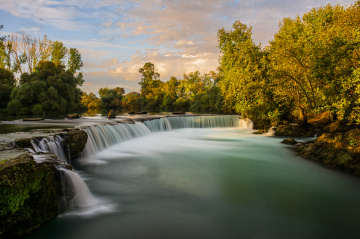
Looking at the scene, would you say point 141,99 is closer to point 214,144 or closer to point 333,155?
point 214,144

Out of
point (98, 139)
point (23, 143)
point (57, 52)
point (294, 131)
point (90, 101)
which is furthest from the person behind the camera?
point (90, 101)

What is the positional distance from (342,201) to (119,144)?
36.6 feet

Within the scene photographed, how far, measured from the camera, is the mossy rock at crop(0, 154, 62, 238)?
3.95 meters

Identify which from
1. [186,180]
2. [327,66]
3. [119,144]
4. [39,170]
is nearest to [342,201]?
[186,180]

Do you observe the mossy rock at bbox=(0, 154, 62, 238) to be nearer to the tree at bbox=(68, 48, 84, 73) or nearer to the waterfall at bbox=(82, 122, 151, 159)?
the waterfall at bbox=(82, 122, 151, 159)

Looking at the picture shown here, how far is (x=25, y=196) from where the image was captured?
4.19m

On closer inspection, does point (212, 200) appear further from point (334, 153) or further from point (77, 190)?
point (334, 153)

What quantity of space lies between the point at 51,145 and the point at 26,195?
182 inches

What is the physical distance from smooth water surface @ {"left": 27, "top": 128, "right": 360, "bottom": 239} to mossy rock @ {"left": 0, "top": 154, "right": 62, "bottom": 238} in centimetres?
29

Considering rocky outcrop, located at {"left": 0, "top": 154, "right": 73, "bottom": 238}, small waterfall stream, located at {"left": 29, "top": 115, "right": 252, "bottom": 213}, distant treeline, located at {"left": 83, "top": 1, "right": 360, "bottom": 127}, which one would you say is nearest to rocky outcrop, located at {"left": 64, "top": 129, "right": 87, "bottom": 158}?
small waterfall stream, located at {"left": 29, "top": 115, "right": 252, "bottom": 213}

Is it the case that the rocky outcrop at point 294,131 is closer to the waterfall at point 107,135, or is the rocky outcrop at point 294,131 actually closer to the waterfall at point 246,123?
the waterfall at point 246,123

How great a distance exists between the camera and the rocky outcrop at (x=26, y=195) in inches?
155

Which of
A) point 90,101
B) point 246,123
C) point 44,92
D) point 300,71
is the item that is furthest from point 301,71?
point 90,101

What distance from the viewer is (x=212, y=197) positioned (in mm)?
6629
